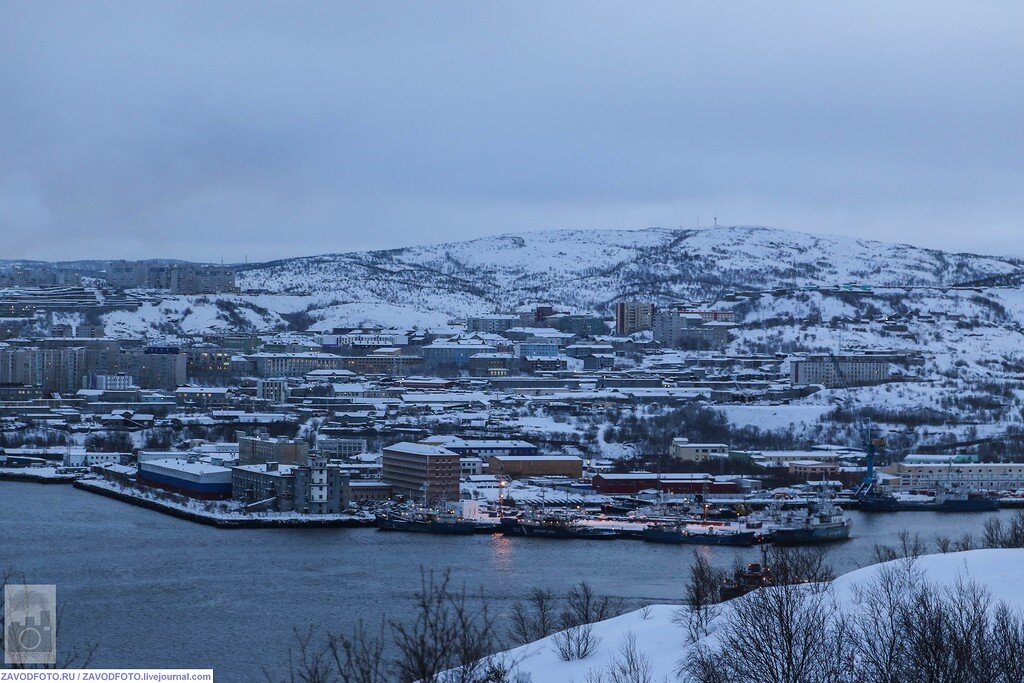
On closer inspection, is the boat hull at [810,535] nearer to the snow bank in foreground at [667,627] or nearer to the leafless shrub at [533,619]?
the leafless shrub at [533,619]

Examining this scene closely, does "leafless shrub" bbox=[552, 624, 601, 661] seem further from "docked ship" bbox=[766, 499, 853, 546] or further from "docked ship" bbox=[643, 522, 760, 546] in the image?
"docked ship" bbox=[766, 499, 853, 546]

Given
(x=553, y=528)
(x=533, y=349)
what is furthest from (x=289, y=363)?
(x=553, y=528)

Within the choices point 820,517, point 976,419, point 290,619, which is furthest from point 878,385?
Answer: point 290,619

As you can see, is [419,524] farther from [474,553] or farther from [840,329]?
[840,329]

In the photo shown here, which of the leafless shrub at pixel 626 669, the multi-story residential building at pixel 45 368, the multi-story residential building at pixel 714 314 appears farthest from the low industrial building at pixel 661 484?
the multi-story residential building at pixel 714 314

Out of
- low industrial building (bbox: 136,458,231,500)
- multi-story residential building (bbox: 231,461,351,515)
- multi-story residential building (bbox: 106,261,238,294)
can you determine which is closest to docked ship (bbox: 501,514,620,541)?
multi-story residential building (bbox: 231,461,351,515)

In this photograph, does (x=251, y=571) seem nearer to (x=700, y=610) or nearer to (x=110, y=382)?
(x=700, y=610)
